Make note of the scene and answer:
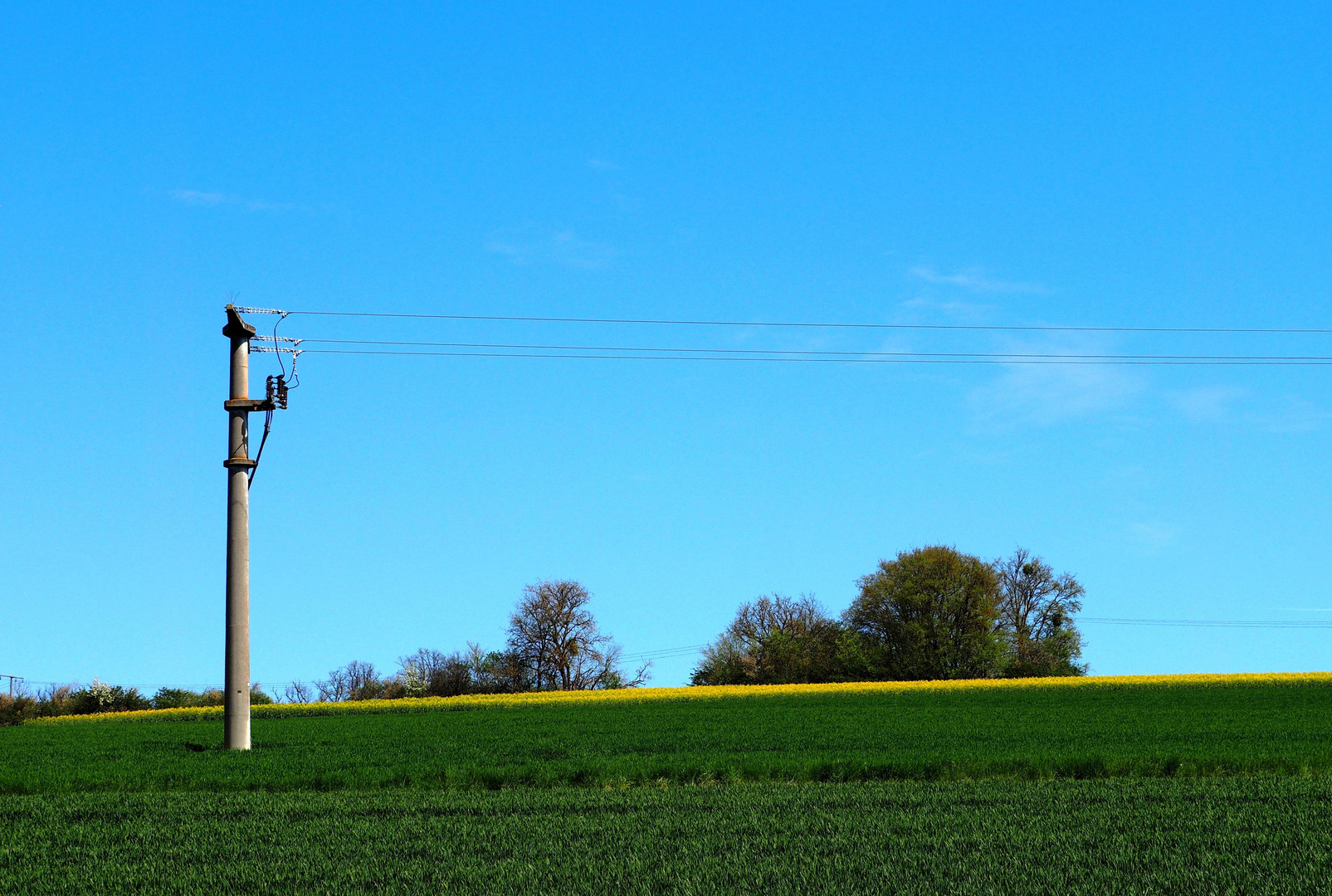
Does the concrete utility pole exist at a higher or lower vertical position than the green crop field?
higher

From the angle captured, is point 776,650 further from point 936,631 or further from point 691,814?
point 691,814

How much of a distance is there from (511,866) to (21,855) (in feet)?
17.5

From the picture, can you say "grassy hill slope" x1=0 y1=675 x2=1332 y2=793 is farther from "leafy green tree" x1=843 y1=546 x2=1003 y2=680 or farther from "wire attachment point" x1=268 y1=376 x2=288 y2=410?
"leafy green tree" x1=843 y1=546 x2=1003 y2=680

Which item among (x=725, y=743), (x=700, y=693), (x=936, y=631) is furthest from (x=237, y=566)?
(x=936, y=631)

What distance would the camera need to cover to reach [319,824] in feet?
42.3

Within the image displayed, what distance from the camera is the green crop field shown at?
987 centimetres

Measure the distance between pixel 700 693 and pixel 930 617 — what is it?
2834 centimetres

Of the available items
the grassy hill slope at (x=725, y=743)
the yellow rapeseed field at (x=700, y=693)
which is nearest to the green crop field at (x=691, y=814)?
the grassy hill slope at (x=725, y=743)

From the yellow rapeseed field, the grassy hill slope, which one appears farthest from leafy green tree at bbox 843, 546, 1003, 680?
the grassy hill slope

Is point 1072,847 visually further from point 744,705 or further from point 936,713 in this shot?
point 744,705

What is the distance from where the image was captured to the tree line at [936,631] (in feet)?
252

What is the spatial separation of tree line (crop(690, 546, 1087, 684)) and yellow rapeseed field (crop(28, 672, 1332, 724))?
62.8 feet

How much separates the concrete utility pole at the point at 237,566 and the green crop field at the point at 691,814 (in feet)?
2.97

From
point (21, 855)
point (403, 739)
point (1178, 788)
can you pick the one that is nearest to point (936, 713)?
point (403, 739)
